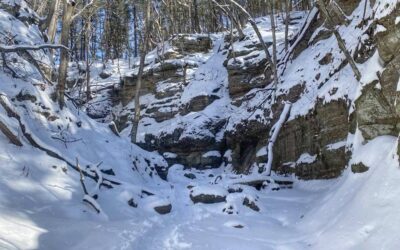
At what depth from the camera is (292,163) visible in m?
14.3

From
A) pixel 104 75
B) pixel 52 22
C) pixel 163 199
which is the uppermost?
pixel 104 75

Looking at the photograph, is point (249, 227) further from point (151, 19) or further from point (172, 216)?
point (151, 19)

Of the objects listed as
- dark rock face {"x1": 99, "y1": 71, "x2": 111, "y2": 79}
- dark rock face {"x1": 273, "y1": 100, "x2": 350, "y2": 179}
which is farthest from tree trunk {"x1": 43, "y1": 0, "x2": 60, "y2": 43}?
dark rock face {"x1": 99, "y1": 71, "x2": 111, "y2": 79}

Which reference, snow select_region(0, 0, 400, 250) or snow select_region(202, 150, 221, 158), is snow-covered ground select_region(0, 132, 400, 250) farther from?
snow select_region(202, 150, 221, 158)

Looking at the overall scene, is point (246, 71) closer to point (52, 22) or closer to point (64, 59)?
point (52, 22)

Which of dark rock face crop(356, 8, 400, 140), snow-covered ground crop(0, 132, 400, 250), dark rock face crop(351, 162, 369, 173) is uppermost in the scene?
dark rock face crop(356, 8, 400, 140)

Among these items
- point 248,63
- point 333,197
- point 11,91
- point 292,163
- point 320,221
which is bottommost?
point 320,221

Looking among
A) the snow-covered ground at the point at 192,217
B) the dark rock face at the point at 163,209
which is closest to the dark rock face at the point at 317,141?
the snow-covered ground at the point at 192,217

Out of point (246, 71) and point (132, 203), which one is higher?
point (246, 71)

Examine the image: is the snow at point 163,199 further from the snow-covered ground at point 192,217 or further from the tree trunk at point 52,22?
the tree trunk at point 52,22

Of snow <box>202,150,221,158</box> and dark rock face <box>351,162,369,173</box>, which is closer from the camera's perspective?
dark rock face <box>351,162,369,173</box>

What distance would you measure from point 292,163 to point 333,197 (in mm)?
6176

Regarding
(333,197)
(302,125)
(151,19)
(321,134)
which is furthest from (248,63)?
(333,197)

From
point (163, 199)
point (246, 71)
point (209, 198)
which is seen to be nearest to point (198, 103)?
point (246, 71)
